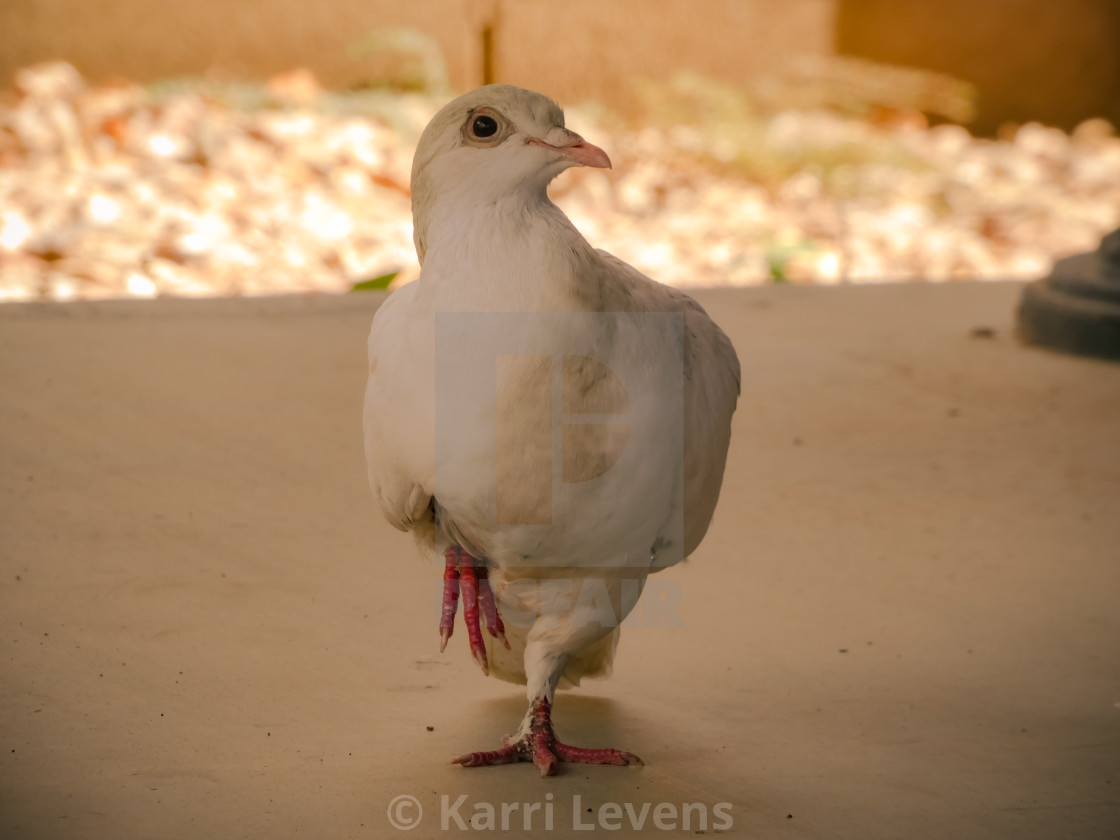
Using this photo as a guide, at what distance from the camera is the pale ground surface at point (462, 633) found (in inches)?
86.5

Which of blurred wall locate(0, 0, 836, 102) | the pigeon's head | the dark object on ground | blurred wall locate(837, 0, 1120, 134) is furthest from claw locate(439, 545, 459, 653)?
blurred wall locate(837, 0, 1120, 134)

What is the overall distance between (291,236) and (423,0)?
8.81ft

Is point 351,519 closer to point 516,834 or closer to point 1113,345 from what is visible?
point 516,834

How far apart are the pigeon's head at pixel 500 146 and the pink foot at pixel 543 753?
0.98 metres

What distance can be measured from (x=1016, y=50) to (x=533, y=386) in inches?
404

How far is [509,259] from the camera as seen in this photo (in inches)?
74.0

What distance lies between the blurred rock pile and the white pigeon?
15.5 ft

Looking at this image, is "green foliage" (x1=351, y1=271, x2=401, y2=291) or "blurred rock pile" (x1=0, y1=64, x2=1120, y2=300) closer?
"green foliage" (x1=351, y1=271, x2=401, y2=291)

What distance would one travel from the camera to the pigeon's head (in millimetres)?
1902

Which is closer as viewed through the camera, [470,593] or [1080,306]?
[470,593]

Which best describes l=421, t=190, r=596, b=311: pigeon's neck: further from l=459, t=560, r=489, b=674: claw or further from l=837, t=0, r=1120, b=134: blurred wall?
l=837, t=0, r=1120, b=134: blurred wall

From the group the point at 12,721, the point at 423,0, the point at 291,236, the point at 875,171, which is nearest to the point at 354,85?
the point at 423,0

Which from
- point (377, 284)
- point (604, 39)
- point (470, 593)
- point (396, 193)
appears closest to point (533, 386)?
point (470, 593)

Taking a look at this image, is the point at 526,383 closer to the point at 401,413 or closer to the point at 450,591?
the point at 401,413
